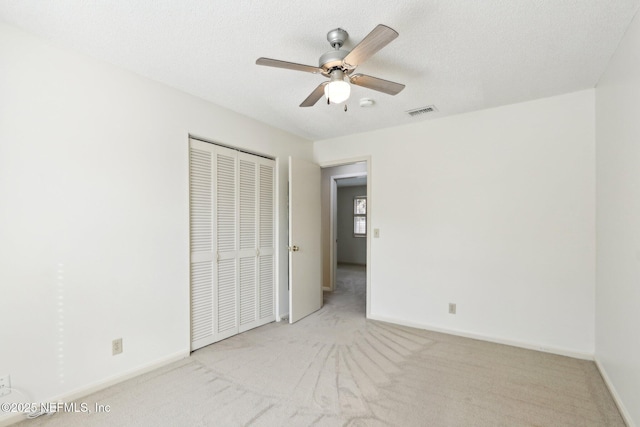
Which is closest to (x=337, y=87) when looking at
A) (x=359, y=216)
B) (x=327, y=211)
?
(x=327, y=211)

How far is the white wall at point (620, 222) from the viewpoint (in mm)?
1722

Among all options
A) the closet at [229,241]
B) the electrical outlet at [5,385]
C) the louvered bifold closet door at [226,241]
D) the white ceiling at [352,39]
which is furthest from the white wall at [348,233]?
the electrical outlet at [5,385]

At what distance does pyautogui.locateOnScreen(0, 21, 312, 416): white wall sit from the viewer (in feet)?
5.96

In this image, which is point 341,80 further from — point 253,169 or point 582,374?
point 582,374

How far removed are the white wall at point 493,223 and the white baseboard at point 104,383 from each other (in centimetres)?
232

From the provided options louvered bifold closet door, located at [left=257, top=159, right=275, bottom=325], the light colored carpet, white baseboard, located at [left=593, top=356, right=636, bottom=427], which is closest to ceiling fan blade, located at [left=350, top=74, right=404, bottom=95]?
louvered bifold closet door, located at [left=257, top=159, right=275, bottom=325]

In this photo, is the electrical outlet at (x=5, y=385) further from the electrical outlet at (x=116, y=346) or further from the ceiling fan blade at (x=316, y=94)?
the ceiling fan blade at (x=316, y=94)

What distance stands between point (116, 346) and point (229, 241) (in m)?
1.30

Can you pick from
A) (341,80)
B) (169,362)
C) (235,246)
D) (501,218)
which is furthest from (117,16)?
(501,218)

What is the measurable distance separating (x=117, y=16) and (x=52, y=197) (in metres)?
1.23

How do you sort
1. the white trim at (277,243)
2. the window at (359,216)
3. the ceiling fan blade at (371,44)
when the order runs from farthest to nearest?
the window at (359,216), the white trim at (277,243), the ceiling fan blade at (371,44)

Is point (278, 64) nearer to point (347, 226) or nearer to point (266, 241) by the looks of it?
point (266, 241)

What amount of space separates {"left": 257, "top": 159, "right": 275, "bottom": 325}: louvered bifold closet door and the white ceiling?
105 cm

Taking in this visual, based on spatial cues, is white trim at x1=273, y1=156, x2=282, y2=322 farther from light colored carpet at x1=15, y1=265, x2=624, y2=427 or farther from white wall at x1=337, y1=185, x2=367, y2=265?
white wall at x1=337, y1=185, x2=367, y2=265
